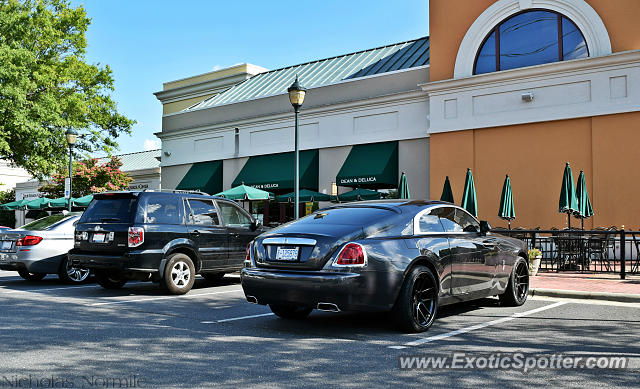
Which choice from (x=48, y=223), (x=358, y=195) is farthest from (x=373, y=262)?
(x=358, y=195)

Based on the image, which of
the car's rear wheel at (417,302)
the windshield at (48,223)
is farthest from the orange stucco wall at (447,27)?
the car's rear wheel at (417,302)

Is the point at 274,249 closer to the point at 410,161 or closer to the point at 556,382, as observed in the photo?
the point at 556,382

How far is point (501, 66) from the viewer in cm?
2053

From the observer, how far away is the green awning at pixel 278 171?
81.5 ft

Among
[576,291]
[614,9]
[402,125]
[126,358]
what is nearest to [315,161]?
[402,125]

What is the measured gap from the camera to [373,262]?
6.48 m

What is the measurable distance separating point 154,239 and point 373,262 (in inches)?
198

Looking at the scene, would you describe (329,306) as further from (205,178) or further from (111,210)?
(205,178)

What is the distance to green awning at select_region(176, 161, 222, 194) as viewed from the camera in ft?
92.5

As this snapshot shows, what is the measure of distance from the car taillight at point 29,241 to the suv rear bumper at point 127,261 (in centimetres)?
231

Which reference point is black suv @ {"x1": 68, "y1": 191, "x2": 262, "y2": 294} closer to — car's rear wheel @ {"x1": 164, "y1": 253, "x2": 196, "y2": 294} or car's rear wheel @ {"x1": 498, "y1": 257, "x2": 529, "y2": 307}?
car's rear wheel @ {"x1": 164, "y1": 253, "x2": 196, "y2": 294}

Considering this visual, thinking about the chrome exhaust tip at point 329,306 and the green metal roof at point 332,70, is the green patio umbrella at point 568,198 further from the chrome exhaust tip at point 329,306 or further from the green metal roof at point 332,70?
the chrome exhaust tip at point 329,306

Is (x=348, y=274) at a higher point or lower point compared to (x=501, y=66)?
lower

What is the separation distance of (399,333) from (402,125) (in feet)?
54.1
